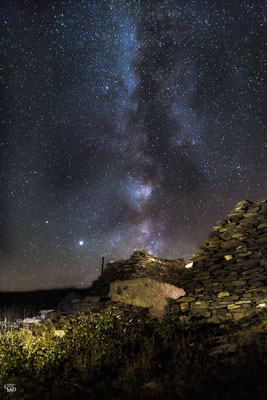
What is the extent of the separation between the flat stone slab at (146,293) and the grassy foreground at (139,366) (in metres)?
2.87

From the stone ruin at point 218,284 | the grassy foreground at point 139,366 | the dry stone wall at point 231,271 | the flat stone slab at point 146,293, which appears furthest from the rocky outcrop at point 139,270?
the grassy foreground at point 139,366

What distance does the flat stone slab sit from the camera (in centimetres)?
938

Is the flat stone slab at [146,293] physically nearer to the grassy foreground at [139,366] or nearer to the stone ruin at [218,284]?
the stone ruin at [218,284]

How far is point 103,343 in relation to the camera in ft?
18.4

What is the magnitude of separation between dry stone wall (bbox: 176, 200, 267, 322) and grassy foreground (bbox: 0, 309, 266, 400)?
0.96m

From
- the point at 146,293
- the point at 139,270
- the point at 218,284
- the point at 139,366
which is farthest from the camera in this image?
the point at 139,270

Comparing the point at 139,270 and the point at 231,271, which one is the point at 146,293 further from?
the point at 139,270

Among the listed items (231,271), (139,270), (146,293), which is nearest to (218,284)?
(231,271)

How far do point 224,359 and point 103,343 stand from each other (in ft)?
7.98

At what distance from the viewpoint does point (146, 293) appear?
9430mm

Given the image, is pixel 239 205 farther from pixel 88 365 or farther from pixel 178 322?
pixel 88 365

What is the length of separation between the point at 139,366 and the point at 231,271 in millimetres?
4607

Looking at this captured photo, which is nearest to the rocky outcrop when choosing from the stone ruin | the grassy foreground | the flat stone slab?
the flat stone slab

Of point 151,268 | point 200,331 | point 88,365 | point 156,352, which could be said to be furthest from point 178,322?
point 151,268
